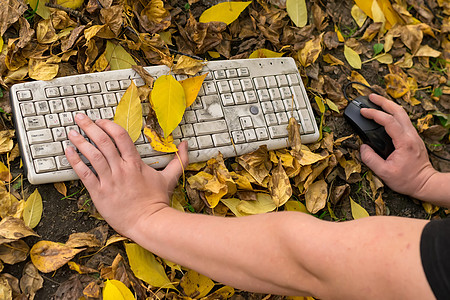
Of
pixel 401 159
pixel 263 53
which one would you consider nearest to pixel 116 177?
pixel 263 53

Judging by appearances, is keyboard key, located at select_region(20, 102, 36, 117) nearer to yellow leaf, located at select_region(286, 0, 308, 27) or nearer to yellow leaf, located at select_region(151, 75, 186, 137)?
yellow leaf, located at select_region(151, 75, 186, 137)

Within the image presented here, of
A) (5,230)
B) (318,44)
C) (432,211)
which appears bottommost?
(432,211)

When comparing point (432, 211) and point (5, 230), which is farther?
point (432, 211)

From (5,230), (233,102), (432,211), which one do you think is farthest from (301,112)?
(5,230)

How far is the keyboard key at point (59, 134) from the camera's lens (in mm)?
866

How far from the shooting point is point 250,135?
0.99m

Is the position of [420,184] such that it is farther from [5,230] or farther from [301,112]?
[5,230]

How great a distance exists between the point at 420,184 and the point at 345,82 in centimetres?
29

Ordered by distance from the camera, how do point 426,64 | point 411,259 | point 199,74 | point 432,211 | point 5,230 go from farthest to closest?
1. point 426,64
2. point 432,211
3. point 199,74
4. point 5,230
5. point 411,259

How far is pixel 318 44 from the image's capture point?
45.1 inches

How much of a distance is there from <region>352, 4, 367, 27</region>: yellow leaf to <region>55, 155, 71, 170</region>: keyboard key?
792 mm

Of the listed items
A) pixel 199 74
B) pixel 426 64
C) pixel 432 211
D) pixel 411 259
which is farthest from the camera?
pixel 426 64

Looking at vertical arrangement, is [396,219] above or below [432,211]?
above

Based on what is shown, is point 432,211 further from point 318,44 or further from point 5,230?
point 5,230
